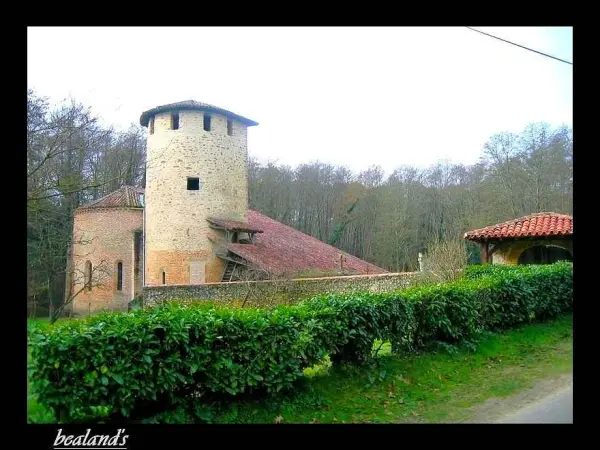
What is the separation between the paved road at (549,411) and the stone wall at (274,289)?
32.6ft

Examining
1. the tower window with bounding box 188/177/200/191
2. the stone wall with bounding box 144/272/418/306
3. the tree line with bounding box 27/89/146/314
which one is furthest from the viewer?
the tower window with bounding box 188/177/200/191

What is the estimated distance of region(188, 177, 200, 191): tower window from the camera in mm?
23625

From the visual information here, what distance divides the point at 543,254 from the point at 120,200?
64.0 feet

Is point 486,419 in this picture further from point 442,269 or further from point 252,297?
point 252,297

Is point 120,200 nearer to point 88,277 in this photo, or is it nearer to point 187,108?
point 187,108

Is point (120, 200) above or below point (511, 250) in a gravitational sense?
above

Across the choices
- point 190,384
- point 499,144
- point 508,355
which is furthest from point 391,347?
point 499,144

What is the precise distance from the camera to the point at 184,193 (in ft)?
76.4

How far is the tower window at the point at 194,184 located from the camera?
77.5 ft

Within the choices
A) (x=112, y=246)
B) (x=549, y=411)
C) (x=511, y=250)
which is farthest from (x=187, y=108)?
(x=549, y=411)

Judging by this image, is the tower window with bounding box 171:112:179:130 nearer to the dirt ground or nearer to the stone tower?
the stone tower

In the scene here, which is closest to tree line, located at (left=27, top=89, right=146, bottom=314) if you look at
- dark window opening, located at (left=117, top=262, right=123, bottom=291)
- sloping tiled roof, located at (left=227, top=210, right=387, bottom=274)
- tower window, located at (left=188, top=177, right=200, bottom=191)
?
sloping tiled roof, located at (left=227, top=210, right=387, bottom=274)

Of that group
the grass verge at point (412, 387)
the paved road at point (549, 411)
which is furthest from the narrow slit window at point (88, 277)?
the paved road at point (549, 411)
